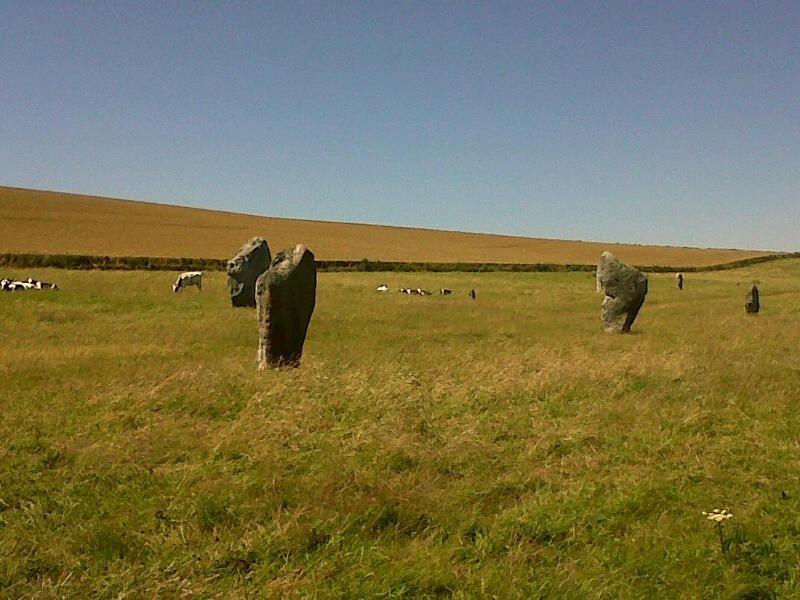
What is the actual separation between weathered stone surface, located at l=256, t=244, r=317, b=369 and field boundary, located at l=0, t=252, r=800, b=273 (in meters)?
27.6

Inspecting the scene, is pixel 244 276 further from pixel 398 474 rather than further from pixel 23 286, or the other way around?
pixel 398 474

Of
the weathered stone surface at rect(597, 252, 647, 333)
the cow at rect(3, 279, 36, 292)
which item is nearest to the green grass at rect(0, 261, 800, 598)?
the weathered stone surface at rect(597, 252, 647, 333)

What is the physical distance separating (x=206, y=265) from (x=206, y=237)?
73.4ft

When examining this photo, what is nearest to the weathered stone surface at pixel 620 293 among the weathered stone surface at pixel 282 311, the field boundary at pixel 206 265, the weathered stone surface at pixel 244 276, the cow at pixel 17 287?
the weathered stone surface at pixel 282 311

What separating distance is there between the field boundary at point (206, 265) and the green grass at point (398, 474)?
84.7 feet

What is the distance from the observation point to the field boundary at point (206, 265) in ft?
117

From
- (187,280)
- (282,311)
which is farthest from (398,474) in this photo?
(187,280)

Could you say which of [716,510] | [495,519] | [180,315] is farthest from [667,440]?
[180,315]

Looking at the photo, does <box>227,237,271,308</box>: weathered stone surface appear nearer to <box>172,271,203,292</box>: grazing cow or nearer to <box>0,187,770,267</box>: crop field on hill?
<box>172,271,203,292</box>: grazing cow

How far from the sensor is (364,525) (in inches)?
198

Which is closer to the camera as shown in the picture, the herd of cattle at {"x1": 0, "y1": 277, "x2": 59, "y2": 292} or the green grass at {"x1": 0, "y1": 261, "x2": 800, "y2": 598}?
the green grass at {"x1": 0, "y1": 261, "x2": 800, "y2": 598}

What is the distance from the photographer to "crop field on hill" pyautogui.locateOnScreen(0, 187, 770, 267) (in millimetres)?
48719

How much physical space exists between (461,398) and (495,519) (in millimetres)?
3591

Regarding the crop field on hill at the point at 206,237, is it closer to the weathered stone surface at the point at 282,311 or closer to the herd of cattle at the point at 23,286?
the herd of cattle at the point at 23,286
